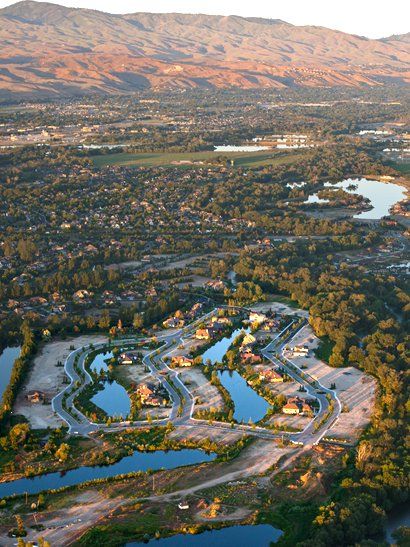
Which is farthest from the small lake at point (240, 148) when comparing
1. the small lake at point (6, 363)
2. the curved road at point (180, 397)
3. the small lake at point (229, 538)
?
the small lake at point (229, 538)

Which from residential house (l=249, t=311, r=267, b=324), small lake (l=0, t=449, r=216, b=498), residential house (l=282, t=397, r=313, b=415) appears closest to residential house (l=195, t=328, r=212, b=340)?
residential house (l=249, t=311, r=267, b=324)

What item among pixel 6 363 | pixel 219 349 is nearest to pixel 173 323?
pixel 219 349

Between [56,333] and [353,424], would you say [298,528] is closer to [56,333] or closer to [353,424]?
[353,424]

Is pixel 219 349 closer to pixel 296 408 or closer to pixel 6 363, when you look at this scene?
pixel 296 408

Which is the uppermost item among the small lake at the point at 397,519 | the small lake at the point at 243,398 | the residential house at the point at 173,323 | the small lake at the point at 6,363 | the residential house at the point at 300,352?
the small lake at the point at 397,519

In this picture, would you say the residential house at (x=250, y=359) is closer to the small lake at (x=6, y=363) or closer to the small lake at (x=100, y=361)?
the small lake at (x=100, y=361)

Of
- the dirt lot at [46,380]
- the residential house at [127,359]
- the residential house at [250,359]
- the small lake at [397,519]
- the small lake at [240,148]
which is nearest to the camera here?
the small lake at [397,519]
